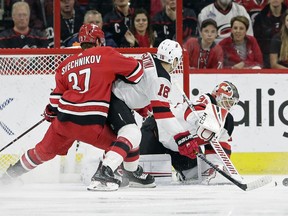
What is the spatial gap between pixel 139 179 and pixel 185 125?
0.58m

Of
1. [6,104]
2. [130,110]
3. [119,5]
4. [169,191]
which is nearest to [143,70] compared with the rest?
[130,110]

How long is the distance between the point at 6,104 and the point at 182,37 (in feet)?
5.24

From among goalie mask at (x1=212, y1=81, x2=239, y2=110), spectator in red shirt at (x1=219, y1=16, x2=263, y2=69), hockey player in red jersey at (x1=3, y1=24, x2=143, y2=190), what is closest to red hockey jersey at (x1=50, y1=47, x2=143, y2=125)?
hockey player in red jersey at (x1=3, y1=24, x2=143, y2=190)

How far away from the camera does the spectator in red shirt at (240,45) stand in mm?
8000

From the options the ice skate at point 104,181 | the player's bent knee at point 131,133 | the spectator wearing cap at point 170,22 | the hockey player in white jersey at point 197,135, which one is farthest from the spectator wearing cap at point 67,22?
the ice skate at point 104,181

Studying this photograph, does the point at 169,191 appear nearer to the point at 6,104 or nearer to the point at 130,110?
the point at 130,110

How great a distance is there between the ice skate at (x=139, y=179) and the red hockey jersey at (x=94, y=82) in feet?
1.60

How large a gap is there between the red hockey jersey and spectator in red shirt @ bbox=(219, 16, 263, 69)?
213 centimetres

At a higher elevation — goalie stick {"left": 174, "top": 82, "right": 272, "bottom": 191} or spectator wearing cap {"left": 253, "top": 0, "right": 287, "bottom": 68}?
spectator wearing cap {"left": 253, "top": 0, "right": 287, "bottom": 68}

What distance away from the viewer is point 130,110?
20.4 ft

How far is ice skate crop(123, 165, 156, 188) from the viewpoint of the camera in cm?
629

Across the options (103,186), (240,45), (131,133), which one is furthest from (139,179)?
(240,45)

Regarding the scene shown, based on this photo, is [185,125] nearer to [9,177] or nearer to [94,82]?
[94,82]

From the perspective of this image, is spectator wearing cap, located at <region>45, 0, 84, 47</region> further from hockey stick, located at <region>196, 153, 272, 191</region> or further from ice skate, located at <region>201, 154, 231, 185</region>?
hockey stick, located at <region>196, 153, 272, 191</region>
